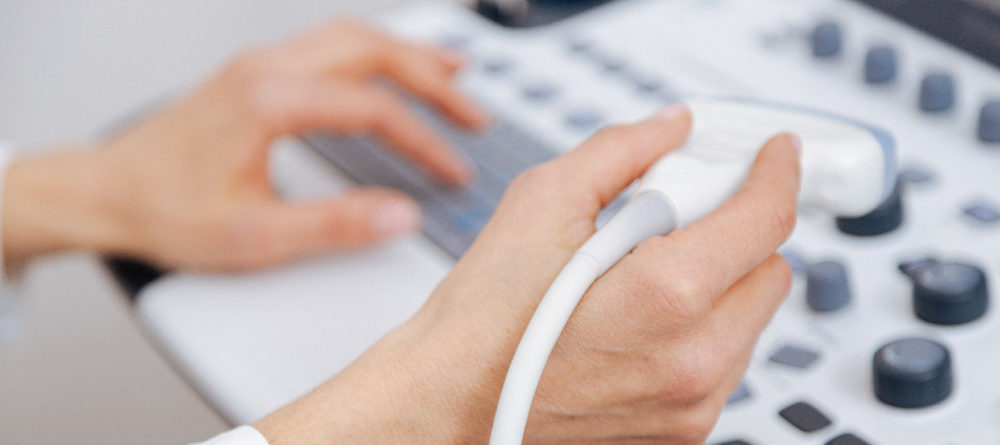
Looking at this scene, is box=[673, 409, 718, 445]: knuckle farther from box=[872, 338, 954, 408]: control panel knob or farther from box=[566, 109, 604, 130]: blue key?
box=[566, 109, 604, 130]: blue key

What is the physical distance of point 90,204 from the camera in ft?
2.45

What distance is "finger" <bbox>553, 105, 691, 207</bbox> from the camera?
43 cm

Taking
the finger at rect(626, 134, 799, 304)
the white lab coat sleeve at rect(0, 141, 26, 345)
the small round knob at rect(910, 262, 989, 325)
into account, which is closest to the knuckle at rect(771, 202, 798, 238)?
the finger at rect(626, 134, 799, 304)

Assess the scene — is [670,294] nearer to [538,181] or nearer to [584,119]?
[538,181]

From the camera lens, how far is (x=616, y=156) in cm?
44

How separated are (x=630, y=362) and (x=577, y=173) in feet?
0.29

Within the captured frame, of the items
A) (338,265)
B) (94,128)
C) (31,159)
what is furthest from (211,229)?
(94,128)

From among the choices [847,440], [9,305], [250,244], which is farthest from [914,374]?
[9,305]

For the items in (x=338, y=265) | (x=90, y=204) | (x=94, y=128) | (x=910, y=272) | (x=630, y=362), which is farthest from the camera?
(x=94, y=128)

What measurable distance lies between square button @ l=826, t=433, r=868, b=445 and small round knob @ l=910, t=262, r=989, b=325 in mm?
80

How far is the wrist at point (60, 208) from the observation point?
2.41 ft

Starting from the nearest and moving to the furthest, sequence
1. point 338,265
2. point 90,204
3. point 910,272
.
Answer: point 910,272 < point 338,265 < point 90,204

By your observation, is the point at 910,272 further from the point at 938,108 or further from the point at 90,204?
the point at 90,204

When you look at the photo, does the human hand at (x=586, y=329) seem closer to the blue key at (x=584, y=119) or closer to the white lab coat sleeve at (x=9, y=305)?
the blue key at (x=584, y=119)
